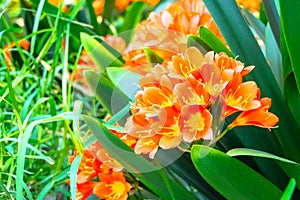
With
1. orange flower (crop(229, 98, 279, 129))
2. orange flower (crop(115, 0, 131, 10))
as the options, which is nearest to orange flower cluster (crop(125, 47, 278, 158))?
orange flower (crop(229, 98, 279, 129))

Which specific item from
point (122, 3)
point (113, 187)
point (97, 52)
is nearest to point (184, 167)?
point (113, 187)

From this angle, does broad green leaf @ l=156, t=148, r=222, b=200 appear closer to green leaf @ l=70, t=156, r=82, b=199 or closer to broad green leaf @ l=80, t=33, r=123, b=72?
green leaf @ l=70, t=156, r=82, b=199

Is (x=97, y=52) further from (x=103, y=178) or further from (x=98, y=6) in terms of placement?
(x=98, y=6)

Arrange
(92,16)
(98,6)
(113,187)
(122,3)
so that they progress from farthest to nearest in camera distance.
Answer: (122,3)
(98,6)
(92,16)
(113,187)

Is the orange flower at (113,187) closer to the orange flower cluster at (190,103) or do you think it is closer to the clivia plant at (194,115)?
the clivia plant at (194,115)

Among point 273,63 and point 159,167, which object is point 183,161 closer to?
point 159,167

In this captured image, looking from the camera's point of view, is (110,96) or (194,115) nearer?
(194,115)

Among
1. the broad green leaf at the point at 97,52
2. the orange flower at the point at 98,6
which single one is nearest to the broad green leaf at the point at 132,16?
the orange flower at the point at 98,6

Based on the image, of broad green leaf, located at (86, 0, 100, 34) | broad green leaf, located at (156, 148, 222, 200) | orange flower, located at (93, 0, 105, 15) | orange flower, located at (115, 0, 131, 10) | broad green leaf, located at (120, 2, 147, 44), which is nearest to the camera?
broad green leaf, located at (156, 148, 222, 200)
